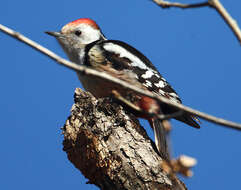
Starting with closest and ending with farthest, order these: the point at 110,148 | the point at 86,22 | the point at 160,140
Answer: the point at 110,148
the point at 160,140
the point at 86,22

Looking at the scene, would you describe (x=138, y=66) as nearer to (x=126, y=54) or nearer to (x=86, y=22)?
(x=126, y=54)

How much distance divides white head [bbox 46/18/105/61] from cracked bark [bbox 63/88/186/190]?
3.88 ft

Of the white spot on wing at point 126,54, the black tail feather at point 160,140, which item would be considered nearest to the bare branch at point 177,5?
the black tail feather at point 160,140

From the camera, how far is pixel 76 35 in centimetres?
455

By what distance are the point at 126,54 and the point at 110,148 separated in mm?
1268

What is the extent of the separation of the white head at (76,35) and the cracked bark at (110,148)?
118cm

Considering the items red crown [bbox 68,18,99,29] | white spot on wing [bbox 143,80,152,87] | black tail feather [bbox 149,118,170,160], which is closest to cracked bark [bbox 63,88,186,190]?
black tail feather [bbox 149,118,170,160]

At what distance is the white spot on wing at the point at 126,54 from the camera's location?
13.1 ft

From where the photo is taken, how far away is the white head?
4.45 metres

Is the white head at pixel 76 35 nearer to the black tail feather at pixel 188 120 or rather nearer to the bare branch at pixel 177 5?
the black tail feather at pixel 188 120

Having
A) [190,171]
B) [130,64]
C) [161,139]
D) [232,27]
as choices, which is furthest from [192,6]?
[130,64]

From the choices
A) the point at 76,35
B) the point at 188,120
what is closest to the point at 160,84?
the point at 188,120

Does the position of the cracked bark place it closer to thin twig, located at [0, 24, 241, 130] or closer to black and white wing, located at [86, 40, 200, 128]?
black and white wing, located at [86, 40, 200, 128]

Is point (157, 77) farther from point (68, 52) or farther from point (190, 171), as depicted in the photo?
point (190, 171)
